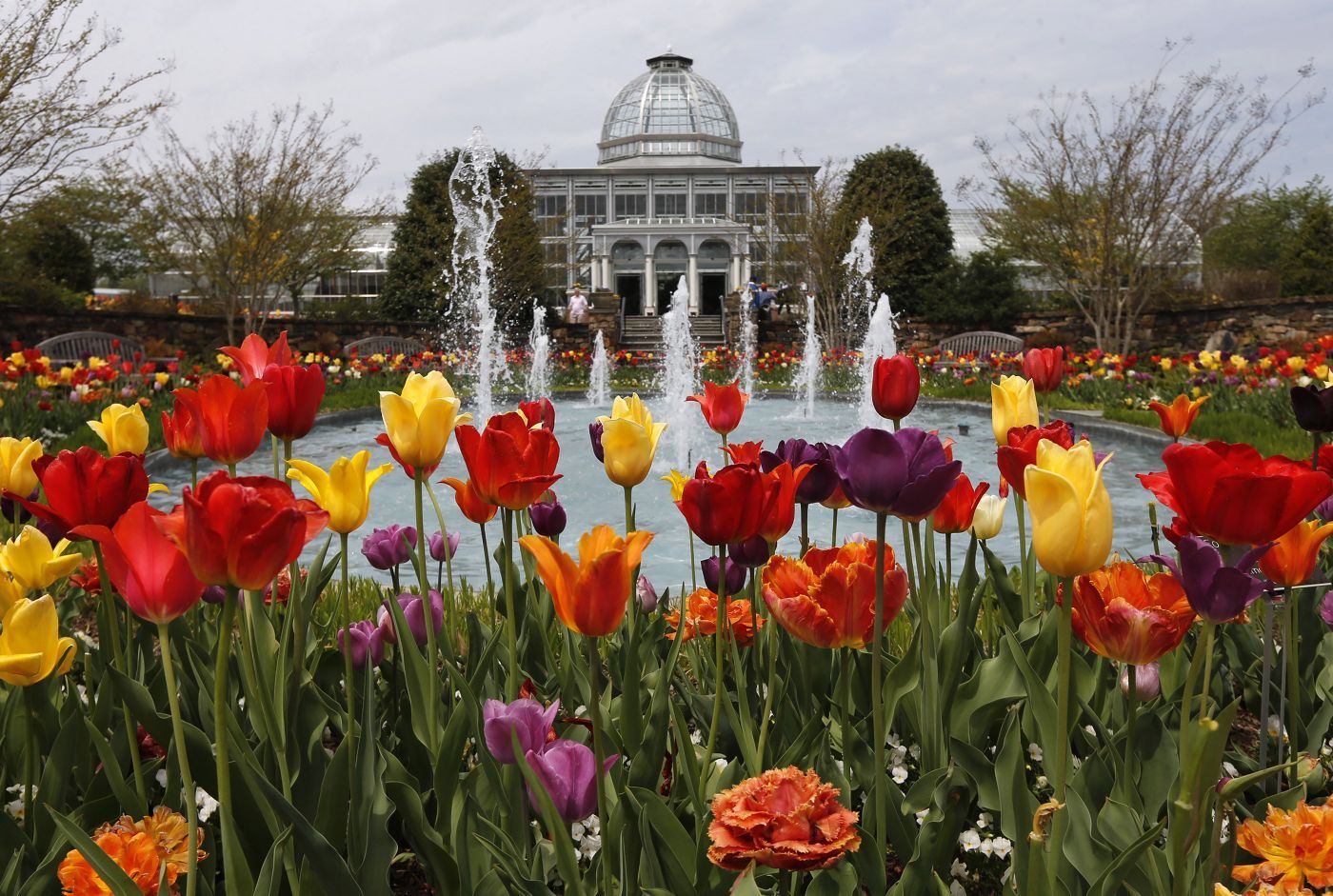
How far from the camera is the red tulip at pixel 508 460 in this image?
1.46 metres

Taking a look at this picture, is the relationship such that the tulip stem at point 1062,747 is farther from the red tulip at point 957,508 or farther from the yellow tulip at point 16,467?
the yellow tulip at point 16,467

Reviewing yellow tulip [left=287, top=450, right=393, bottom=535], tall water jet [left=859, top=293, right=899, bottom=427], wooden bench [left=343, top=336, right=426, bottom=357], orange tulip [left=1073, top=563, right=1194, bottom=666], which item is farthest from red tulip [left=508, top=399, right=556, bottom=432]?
wooden bench [left=343, top=336, right=426, bottom=357]

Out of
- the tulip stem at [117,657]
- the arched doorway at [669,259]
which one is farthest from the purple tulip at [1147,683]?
the arched doorway at [669,259]

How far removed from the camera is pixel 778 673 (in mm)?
1959

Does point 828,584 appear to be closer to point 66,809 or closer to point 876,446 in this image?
point 876,446

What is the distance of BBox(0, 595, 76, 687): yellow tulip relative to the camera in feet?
3.85

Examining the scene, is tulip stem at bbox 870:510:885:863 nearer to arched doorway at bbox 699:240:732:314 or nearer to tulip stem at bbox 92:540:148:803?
tulip stem at bbox 92:540:148:803

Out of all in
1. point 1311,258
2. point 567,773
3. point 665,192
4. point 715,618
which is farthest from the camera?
point 665,192

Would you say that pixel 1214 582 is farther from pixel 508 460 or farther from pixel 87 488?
pixel 87 488

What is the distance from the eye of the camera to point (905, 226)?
1012 inches

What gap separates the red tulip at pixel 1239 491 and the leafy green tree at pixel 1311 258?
90.1 feet

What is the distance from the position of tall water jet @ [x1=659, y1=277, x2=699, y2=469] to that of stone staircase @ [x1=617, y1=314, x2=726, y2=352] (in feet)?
1.64

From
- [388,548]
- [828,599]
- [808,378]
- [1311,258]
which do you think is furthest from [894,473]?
[1311,258]

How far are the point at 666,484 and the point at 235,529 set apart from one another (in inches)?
272
